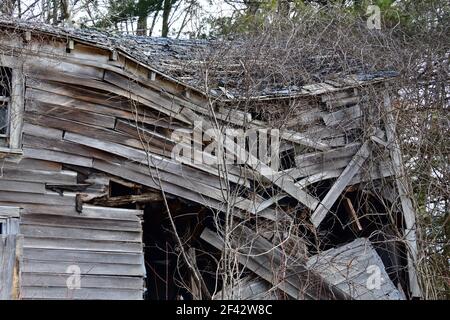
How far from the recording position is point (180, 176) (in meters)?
11.7

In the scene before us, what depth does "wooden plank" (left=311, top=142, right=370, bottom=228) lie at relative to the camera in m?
12.6

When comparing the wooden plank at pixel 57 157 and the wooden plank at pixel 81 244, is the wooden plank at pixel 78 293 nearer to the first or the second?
the wooden plank at pixel 81 244

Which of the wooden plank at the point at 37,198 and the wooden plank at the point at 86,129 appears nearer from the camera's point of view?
the wooden plank at the point at 37,198

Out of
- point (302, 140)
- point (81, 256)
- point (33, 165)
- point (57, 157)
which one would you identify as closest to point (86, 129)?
point (57, 157)

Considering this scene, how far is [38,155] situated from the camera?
10.8 meters

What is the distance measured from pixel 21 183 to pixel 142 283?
237cm

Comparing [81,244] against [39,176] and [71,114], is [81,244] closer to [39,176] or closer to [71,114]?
[39,176]

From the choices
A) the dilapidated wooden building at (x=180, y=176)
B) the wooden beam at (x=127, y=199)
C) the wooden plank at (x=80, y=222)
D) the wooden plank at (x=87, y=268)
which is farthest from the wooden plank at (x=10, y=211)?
the wooden beam at (x=127, y=199)

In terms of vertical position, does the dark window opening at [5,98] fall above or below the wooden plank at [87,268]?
above

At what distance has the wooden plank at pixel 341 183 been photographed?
41.2 ft

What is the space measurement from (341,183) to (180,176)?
10.3 ft

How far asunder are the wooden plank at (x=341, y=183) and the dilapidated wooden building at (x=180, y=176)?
0.09ft


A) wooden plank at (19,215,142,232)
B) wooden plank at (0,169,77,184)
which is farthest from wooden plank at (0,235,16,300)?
wooden plank at (0,169,77,184)

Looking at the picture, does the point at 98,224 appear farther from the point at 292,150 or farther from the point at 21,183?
the point at 292,150
